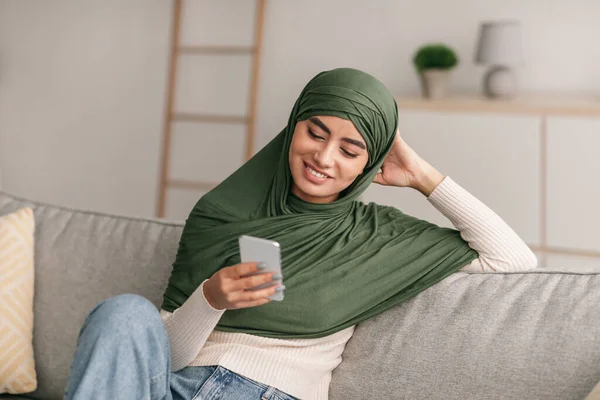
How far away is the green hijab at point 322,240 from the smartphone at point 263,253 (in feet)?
0.79

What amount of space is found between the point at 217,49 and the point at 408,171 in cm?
278

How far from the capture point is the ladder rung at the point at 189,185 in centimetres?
458

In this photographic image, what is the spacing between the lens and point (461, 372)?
1700mm

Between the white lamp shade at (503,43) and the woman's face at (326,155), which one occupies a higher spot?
the white lamp shade at (503,43)

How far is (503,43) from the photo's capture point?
3572 mm

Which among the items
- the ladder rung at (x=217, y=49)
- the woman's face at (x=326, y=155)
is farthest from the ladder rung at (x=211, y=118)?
the woman's face at (x=326, y=155)

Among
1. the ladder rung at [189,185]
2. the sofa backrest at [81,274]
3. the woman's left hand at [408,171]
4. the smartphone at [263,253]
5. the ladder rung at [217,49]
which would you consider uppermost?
the ladder rung at [217,49]

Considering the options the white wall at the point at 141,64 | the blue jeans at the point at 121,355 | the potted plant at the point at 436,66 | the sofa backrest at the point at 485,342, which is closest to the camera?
the blue jeans at the point at 121,355

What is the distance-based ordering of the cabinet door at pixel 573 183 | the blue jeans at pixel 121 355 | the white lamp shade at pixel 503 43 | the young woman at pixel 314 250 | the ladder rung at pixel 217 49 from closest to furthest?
the blue jeans at pixel 121 355, the young woman at pixel 314 250, the cabinet door at pixel 573 183, the white lamp shade at pixel 503 43, the ladder rung at pixel 217 49

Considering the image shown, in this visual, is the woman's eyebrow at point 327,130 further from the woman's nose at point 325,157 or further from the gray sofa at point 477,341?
the gray sofa at point 477,341

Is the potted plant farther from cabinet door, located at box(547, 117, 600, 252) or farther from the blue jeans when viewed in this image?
the blue jeans

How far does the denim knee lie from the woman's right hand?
0.14 m

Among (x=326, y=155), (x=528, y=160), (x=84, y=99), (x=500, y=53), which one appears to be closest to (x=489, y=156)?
(x=528, y=160)

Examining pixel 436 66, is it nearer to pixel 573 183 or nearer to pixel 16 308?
pixel 573 183
